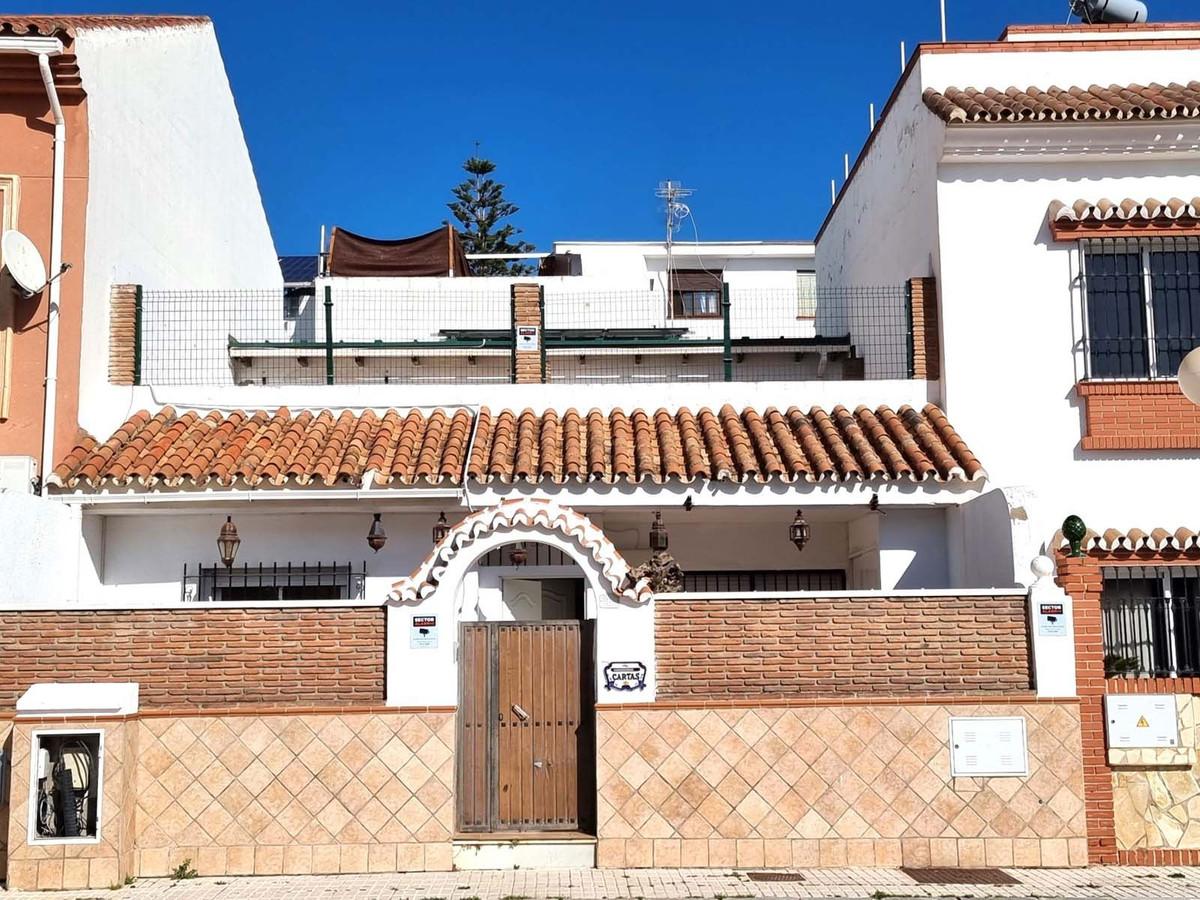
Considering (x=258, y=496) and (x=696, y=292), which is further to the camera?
(x=696, y=292)

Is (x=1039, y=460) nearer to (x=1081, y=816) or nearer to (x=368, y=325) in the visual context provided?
(x=1081, y=816)

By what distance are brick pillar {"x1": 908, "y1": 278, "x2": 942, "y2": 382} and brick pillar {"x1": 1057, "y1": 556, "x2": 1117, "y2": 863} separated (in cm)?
381

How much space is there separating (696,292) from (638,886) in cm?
2063

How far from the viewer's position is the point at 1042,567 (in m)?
11.1

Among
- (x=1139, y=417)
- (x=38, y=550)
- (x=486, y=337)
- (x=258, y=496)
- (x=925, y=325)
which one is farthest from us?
(x=486, y=337)

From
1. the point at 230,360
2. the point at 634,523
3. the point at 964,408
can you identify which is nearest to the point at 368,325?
the point at 230,360

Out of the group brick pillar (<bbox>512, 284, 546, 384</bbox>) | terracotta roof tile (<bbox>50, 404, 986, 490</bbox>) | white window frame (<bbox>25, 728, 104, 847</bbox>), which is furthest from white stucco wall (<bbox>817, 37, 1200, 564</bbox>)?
white window frame (<bbox>25, 728, 104, 847</bbox>)

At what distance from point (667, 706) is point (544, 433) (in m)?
3.91

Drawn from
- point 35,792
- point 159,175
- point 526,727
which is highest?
point 159,175

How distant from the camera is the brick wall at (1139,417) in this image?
1348 cm

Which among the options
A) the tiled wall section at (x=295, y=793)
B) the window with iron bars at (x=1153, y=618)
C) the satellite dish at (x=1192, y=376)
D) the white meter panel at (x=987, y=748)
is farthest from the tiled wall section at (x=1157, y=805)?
the tiled wall section at (x=295, y=793)

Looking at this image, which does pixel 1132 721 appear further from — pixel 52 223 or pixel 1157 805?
pixel 52 223

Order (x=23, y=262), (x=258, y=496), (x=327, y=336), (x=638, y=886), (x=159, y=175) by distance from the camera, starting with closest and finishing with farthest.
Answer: (x=638, y=886) < (x=23, y=262) < (x=258, y=496) < (x=327, y=336) < (x=159, y=175)

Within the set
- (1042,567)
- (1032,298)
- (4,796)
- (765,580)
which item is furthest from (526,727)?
(1032,298)
